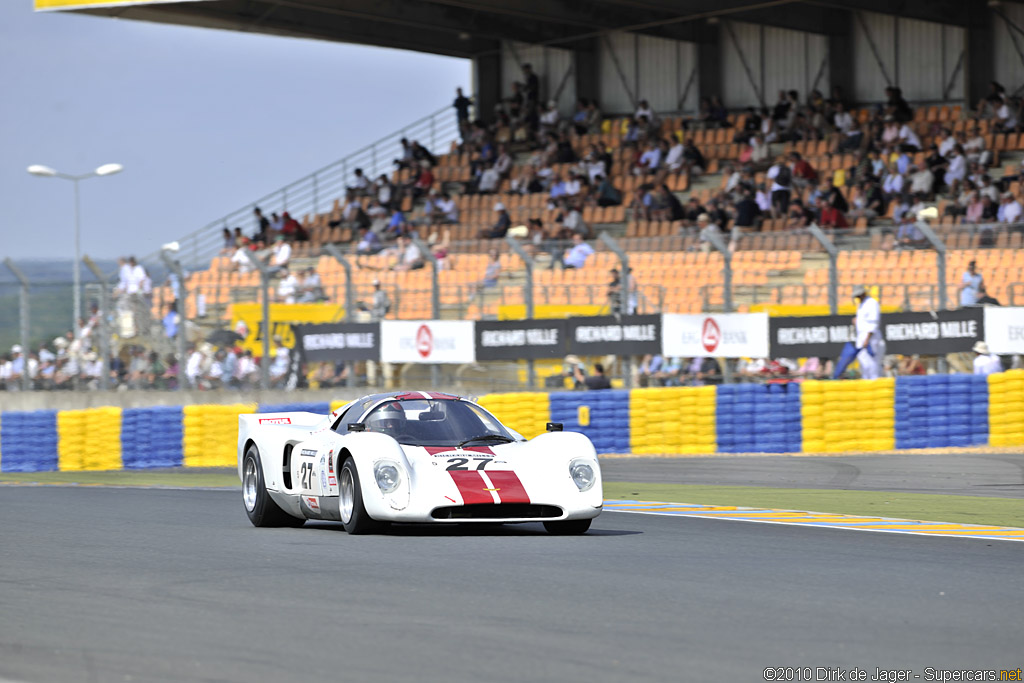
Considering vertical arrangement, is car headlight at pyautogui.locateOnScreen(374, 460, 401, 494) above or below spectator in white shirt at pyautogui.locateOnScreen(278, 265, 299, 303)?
below

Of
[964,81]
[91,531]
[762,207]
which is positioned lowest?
[91,531]

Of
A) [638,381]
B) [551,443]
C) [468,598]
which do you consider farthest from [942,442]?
[468,598]

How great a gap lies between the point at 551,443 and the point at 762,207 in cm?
1776

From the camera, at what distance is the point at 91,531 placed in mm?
10133

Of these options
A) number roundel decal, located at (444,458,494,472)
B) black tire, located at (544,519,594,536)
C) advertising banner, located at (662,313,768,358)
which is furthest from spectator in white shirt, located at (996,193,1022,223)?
number roundel decal, located at (444,458,494,472)

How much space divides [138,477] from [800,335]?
26.4 feet

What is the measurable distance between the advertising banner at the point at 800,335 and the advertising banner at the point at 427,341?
427 centimetres

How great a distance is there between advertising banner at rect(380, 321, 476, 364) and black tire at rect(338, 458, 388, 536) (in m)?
11.4

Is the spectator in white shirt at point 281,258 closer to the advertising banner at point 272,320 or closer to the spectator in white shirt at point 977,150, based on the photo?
the advertising banner at point 272,320

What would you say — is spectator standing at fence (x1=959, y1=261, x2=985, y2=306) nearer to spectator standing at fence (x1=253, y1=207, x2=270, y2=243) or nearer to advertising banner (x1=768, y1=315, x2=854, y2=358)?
advertising banner (x1=768, y1=315, x2=854, y2=358)

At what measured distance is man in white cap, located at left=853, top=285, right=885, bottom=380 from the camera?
18094 millimetres

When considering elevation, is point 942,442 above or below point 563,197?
below

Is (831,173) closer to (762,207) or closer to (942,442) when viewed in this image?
(762,207)

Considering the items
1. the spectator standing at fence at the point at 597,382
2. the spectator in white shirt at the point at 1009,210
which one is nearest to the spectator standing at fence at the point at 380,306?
Result: the spectator standing at fence at the point at 597,382
